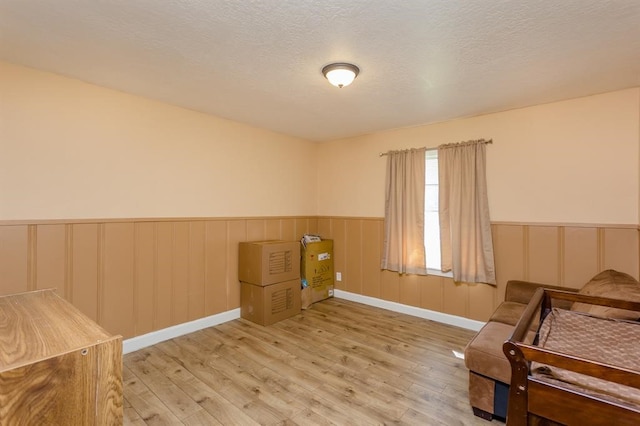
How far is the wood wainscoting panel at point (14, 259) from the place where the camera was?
2.21 m

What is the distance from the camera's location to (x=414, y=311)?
3.76 meters

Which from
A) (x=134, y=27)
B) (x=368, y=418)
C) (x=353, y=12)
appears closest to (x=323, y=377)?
(x=368, y=418)

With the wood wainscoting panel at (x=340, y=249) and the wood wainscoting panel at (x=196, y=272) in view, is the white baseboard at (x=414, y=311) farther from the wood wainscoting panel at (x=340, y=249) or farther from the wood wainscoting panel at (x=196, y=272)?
the wood wainscoting panel at (x=196, y=272)

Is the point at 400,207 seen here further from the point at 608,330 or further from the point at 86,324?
the point at 86,324

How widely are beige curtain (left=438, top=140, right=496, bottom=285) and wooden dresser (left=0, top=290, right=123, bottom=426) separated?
328 cm

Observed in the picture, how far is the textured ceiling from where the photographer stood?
63.4 inches

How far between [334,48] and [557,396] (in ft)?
6.98

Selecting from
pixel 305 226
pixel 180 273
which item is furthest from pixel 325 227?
pixel 180 273

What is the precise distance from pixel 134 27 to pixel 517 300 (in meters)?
3.68

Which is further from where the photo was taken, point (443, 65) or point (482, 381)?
point (443, 65)

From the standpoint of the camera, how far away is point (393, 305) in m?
3.95

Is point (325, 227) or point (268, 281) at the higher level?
point (325, 227)

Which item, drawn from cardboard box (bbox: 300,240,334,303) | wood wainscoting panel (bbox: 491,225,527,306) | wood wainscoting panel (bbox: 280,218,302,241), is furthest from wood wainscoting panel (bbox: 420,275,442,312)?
wood wainscoting panel (bbox: 280,218,302,241)

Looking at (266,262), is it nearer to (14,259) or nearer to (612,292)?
(14,259)
